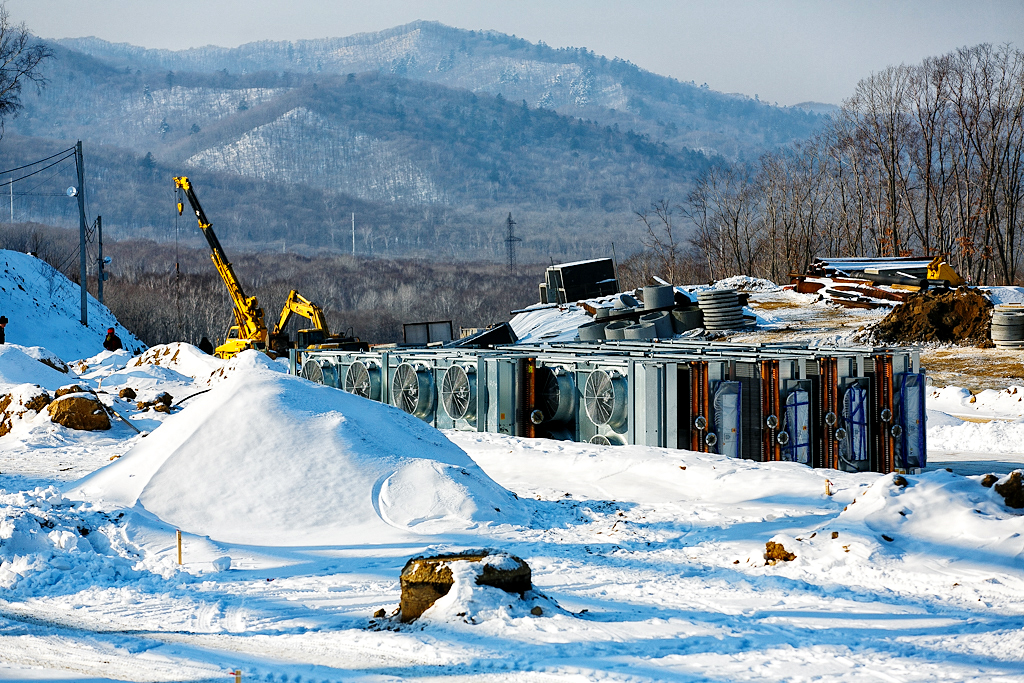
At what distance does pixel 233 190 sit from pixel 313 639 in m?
180

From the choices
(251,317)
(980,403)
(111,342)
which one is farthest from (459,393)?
(111,342)

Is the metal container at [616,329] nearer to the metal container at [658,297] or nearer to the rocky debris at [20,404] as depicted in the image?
the metal container at [658,297]

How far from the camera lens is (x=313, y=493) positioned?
10.7 metres

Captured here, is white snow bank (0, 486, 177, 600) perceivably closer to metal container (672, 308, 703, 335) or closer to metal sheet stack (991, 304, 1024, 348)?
metal sheet stack (991, 304, 1024, 348)

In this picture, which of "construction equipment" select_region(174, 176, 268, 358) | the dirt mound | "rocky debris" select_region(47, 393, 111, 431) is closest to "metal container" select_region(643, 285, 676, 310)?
the dirt mound

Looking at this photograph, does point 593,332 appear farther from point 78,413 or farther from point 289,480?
point 289,480

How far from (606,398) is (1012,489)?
24.9 feet

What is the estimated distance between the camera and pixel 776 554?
895 centimetres

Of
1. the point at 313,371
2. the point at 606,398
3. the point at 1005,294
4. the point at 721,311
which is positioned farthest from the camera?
the point at 1005,294

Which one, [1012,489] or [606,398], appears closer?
[1012,489]

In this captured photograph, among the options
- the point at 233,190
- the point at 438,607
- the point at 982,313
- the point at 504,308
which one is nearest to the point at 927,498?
the point at 438,607

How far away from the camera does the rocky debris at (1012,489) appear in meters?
9.38

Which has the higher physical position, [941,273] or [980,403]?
[941,273]

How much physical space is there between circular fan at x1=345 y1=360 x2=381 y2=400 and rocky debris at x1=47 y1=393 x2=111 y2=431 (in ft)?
19.4
